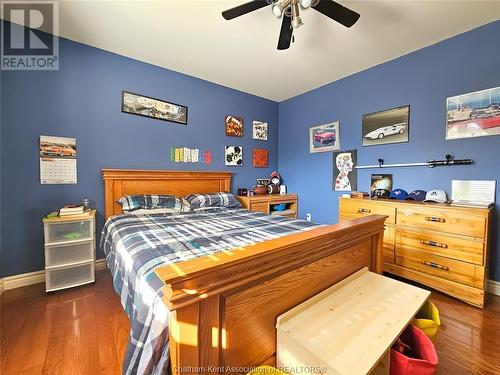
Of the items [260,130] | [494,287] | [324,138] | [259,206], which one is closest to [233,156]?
[260,130]

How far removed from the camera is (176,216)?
2402mm

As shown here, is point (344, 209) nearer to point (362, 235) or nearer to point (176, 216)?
point (362, 235)

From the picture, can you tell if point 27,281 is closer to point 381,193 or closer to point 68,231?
point 68,231

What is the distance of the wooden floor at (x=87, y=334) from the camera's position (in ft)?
4.17

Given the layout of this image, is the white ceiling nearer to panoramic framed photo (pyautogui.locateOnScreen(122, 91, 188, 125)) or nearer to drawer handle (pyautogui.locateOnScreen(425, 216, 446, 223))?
panoramic framed photo (pyautogui.locateOnScreen(122, 91, 188, 125))

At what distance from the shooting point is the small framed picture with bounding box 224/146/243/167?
360 centimetres

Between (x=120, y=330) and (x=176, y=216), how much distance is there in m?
1.11

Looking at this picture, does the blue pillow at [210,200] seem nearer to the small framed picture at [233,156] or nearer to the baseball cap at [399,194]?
the small framed picture at [233,156]

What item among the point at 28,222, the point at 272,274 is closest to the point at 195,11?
the point at 272,274

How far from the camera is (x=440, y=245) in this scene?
6.52 feet

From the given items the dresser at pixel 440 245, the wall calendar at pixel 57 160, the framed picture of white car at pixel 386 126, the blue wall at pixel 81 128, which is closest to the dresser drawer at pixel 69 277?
the blue wall at pixel 81 128

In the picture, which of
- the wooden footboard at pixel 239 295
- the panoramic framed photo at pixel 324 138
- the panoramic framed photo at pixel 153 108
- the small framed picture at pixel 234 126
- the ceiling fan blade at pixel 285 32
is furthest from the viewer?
the small framed picture at pixel 234 126

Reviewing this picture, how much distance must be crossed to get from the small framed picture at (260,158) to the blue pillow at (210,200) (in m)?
1.14

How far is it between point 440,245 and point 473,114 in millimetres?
1357
